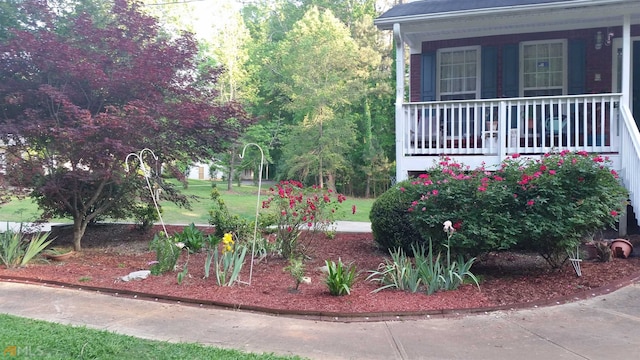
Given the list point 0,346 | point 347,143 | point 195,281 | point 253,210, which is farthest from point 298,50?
point 0,346

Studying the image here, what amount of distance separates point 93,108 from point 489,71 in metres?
8.26

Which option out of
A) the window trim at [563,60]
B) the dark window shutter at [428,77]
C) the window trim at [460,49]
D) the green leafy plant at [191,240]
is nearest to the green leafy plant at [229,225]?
the green leafy plant at [191,240]

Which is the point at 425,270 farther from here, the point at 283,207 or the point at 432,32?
the point at 432,32

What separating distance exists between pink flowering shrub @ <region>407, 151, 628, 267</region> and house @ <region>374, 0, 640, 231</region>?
4.72 ft

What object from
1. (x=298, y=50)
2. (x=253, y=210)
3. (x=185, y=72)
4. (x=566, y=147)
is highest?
(x=298, y=50)

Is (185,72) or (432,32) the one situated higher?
(432,32)

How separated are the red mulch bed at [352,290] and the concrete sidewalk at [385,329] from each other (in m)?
0.21

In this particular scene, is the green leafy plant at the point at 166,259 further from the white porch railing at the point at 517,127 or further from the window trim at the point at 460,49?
the window trim at the point at 460,49

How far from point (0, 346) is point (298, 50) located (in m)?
24.9

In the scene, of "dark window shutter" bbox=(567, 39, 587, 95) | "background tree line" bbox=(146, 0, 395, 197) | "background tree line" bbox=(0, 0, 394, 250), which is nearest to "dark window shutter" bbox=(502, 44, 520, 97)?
"dark window shutter" bbox=(567, 39, 587, 95)

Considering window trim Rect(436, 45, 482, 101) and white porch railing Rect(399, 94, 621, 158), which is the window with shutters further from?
white porch railing Rect(399, 94, 621, 158)

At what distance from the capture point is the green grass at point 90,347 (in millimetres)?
4031

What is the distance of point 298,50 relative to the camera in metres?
27.5

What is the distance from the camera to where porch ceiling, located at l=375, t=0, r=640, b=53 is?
8477 millimetres
